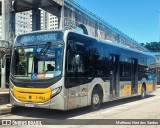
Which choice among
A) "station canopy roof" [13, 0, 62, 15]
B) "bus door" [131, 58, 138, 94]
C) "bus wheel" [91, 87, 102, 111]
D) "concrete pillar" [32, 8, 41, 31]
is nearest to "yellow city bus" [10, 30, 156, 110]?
"bus wheel" [91, 87, 102, 111]

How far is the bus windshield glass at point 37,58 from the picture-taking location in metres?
11.4

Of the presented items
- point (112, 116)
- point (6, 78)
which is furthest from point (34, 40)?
point (6, 78)

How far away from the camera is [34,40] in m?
12.1

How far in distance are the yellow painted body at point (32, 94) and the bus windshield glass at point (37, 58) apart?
449mm

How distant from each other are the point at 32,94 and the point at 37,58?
1.29 meters

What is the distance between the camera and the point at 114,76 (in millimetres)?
15758

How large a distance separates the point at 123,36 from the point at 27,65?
48.2 metres

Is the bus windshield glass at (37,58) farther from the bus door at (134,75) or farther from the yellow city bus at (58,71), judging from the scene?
the bus door at (134,75)

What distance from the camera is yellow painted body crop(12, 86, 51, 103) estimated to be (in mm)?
11328

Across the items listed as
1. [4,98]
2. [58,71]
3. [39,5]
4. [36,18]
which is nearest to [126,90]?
[4,98]

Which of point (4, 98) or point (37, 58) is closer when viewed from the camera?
point (37, 58)

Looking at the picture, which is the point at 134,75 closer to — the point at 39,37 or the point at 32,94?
the point at 39,37

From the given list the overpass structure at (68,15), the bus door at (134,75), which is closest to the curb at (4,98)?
the bus door at (134,75)

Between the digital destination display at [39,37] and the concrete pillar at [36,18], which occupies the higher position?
the concrete pillar at [36,18]
